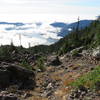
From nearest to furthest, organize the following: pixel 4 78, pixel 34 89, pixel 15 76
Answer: pixel 34 89, pixel 4 78, pixel 15 76

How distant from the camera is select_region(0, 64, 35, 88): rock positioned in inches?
1097

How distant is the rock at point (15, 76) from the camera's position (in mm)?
27864

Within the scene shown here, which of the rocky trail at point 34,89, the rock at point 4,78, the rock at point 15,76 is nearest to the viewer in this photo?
the rocky trail at point 34,89

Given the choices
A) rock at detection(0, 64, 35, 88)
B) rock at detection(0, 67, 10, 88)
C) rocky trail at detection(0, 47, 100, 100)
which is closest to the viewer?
rocky trail at detection(0, 47, 100, 100)

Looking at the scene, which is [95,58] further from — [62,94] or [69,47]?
[69,47]

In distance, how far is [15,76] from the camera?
29453 millimetres

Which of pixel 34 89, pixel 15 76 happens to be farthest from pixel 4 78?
pixel 34 89

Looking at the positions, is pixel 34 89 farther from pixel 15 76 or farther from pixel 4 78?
pixel 15 76

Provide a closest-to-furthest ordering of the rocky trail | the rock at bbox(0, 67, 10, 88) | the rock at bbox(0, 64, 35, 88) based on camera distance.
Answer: the rocky trail, the rock at bbox(0, 67, 10, 88), the rock at bbox(0, 64, 35, 88)

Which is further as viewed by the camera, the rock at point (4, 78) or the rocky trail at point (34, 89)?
the rock at point (4, 78)

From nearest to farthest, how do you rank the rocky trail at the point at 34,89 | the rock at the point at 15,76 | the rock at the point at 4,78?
the rocky trail at the point at 34,89, the rock at the point at 4,78, the rock at the point at 15,76

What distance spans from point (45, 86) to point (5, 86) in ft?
14.9

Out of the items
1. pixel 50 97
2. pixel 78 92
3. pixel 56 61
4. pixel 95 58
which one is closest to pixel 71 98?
pixel 78 92

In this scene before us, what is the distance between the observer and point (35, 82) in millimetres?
29328
